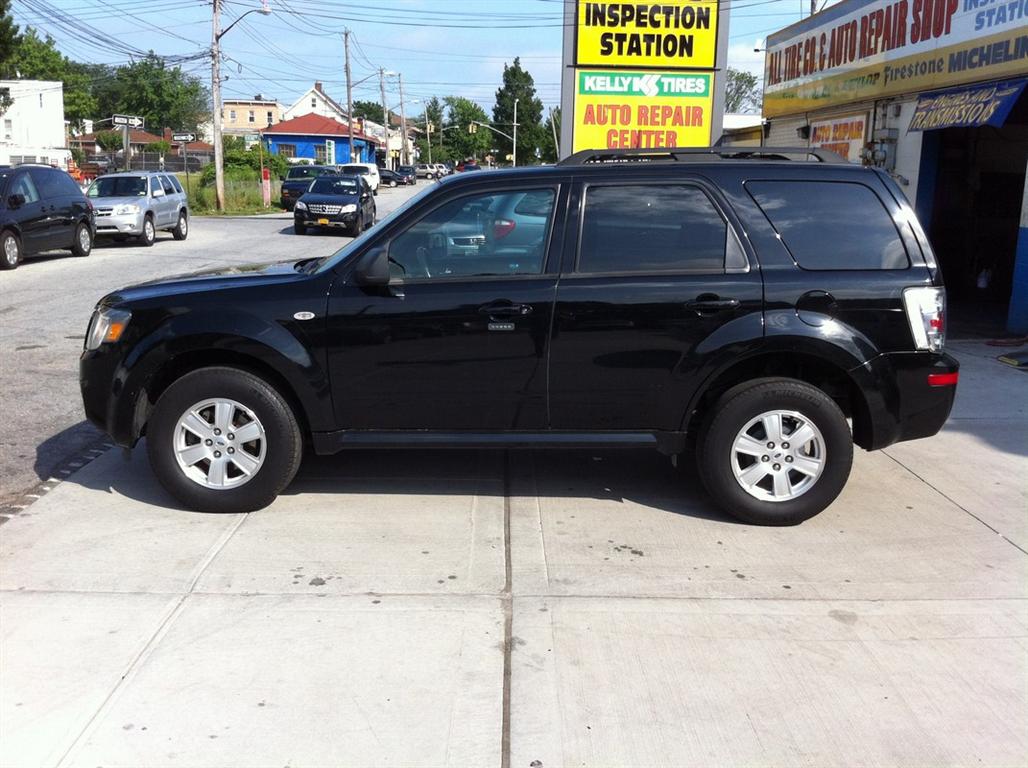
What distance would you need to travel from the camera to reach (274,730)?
336 cm

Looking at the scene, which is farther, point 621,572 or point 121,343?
point 121,343

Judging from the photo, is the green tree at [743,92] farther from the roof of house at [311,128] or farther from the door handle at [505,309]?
the door handle at [505,309]

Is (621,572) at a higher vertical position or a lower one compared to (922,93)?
lower

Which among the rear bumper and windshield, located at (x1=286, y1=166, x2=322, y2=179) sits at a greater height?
windshield, located at (x1=286, y1=166, x2=322, y2=179)

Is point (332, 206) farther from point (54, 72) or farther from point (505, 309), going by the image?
point (54, 72)

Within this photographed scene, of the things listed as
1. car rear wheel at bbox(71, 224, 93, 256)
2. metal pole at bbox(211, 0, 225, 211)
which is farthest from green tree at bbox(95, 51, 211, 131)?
car rear wheel at bbox(71, 224, 93, 256)

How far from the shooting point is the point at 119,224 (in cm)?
2162

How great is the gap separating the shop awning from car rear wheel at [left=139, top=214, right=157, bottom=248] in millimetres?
16247

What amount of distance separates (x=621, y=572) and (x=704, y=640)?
0.72m

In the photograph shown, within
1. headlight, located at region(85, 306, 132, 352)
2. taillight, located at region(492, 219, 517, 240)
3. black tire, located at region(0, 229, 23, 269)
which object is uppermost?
taillight, located at region(492, 219, 517, 240)

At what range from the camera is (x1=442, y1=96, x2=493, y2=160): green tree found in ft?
422

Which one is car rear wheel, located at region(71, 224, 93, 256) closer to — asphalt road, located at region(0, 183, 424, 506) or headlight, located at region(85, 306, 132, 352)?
asphalt road, located at region(0, 183, 424, 506)

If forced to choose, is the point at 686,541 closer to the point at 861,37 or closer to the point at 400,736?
the point at 400,736

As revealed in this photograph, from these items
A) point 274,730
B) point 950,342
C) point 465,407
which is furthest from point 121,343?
point 950,342
